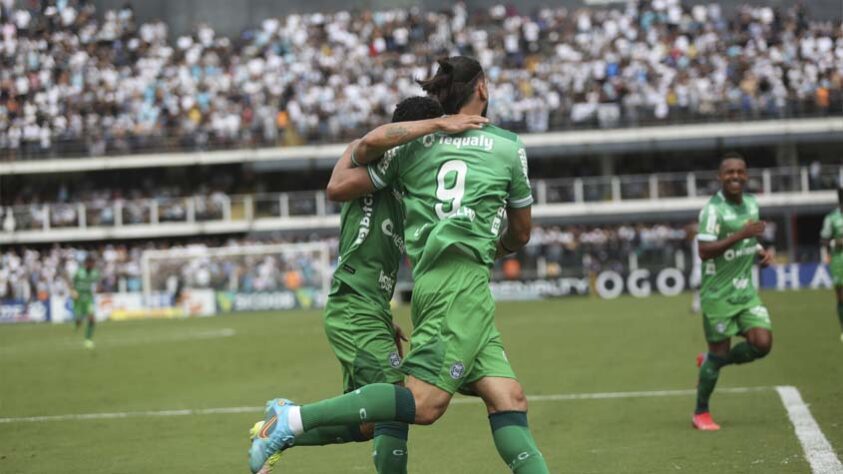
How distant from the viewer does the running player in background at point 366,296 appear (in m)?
6.96

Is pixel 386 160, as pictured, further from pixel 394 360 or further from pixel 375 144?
pixel 394 360

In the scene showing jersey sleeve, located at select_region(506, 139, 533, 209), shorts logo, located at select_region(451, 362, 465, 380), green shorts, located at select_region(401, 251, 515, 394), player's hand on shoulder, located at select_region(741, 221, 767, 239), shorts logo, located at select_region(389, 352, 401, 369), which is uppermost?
jersey sleeve, located at select_region(506, 139, 533, 209)

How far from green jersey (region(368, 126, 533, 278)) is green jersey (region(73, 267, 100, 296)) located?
2481 centimetres

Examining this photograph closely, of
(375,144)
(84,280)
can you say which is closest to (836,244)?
(375,144)

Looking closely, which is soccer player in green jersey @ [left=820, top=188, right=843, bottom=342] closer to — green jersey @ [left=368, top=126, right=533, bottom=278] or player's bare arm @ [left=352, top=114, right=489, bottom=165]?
green jersey @ [left=368, top=126, right=533, bottom=278]

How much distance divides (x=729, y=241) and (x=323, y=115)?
43283 mm

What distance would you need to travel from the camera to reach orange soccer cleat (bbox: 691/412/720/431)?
1106 cm

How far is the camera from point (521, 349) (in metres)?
22.0

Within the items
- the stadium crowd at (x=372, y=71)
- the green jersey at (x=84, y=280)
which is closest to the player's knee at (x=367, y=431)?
the green jersey at (x=84, y=280)

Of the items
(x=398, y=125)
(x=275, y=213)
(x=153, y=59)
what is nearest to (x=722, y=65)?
(x=275, y=213)

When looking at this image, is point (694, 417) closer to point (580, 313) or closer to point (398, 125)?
point (398, 125)

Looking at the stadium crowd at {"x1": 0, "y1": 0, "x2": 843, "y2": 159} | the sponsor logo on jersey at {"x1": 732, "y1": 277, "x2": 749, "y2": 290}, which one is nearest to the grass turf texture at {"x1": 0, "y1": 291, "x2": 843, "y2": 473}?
the sponsor logo on jersey at {"x1": 732, "y1": 277, "x2": 749, "y2": 290}

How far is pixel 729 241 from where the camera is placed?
1108 cm

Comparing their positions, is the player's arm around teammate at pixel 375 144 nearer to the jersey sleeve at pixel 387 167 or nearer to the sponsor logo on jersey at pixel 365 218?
the jersey sleeve at pixel 387 167
